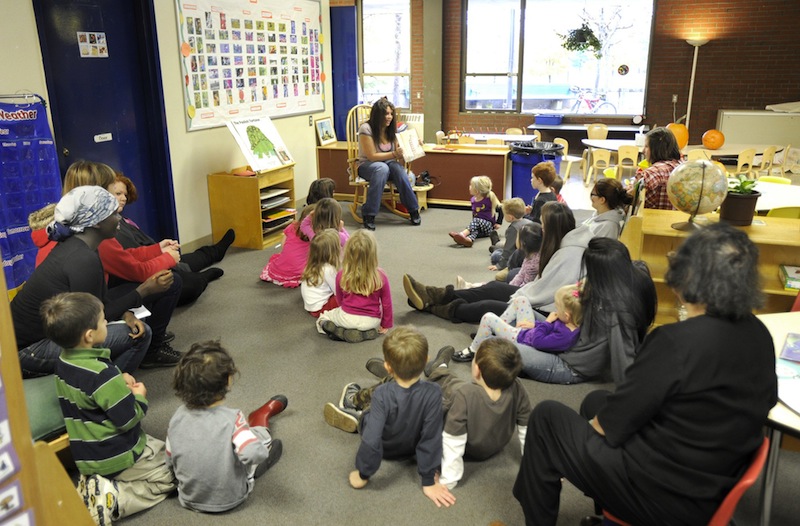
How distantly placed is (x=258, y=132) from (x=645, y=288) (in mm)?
4156

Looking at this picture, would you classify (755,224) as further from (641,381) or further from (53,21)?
(53,21)

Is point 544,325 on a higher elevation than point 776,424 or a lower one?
lower

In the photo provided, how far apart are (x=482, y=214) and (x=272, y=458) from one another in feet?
12.7

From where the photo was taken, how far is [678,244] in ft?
11.8

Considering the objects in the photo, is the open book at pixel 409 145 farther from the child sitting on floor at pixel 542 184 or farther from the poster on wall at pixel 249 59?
the child sitting on floor at pixel 542 184

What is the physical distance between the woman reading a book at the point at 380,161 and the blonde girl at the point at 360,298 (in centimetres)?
279

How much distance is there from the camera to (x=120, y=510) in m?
2.45

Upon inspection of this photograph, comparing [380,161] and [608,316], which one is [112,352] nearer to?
[608,316]

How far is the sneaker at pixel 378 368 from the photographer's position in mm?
3434

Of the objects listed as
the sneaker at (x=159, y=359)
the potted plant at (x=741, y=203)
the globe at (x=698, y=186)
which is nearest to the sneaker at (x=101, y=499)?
the sneaker at (x=159, y=359)

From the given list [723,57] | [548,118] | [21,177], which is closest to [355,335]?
[21,177]

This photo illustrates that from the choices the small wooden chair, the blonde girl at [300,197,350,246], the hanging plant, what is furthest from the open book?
the hanging plant

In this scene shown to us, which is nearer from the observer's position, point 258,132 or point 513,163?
point 258,132

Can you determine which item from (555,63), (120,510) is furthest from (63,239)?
(555,63)
